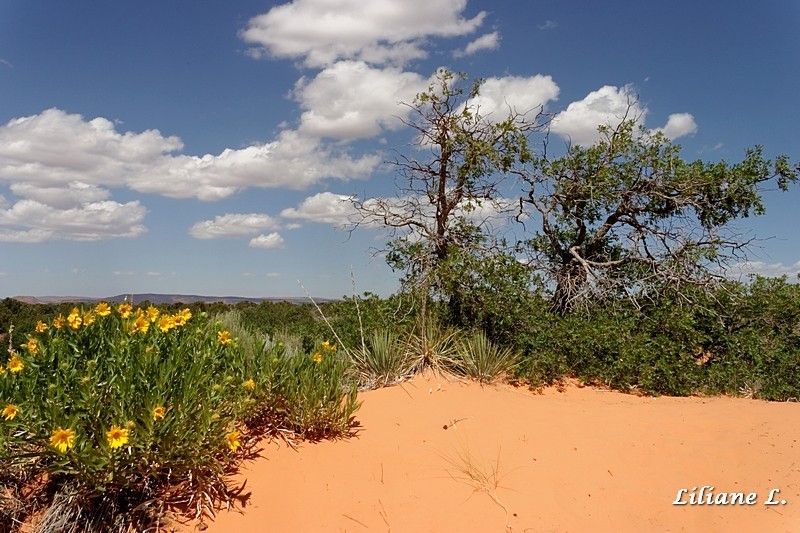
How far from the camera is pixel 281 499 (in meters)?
4.66

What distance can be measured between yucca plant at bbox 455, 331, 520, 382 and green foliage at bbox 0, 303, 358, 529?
113 inches

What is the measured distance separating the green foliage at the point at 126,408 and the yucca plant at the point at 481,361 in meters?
2.86

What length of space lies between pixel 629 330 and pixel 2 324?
13.0 m

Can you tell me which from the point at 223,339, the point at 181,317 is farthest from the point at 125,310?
the point at 223,339

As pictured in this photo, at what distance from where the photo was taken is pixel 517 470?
5254 millimetres

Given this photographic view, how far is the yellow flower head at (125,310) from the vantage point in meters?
4.80

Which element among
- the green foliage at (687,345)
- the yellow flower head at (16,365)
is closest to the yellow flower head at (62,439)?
the yellow flower head at (16,365)

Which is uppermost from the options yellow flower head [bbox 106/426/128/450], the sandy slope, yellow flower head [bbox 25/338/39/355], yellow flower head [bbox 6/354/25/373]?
yellow flower head [bbox 25/338/39/355]

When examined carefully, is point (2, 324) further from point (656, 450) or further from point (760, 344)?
point (760, 344)

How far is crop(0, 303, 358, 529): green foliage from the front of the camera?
3895 mm

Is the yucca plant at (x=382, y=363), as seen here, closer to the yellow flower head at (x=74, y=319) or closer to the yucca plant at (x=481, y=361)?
the yucca plant at (x=481, y=361)

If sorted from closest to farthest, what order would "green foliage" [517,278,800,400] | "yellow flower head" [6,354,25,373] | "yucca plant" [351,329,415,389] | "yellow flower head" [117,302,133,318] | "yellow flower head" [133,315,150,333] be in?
"yellow flower head" [6,354,25,373], "yellow flower head" [133,315,150,333], "yellow flower head" [117,302,133,318], "yucca plant" [351,329,415,389], "green foliage" [517,278,800,400]

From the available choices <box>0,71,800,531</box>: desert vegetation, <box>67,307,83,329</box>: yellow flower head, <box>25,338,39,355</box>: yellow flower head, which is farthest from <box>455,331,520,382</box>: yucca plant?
<box>25,338,39,355</box>: yellow flower head

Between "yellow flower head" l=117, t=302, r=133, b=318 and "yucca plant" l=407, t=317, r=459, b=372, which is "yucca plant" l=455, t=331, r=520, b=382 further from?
"yellow flower head" l=117, t=302, r=133, b=318
